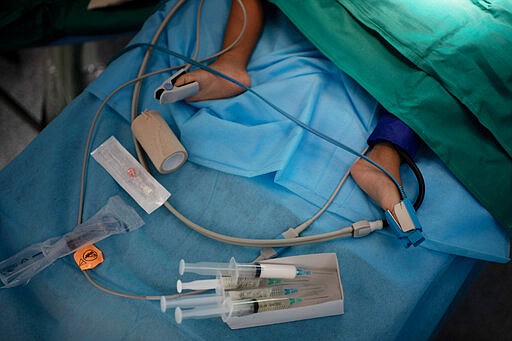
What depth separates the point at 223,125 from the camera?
105cm

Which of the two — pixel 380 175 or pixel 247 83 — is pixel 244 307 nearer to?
pixel 380 175

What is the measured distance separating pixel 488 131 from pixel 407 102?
188 mm

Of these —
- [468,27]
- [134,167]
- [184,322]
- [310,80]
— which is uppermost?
[468,27]

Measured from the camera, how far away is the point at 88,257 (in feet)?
3.10

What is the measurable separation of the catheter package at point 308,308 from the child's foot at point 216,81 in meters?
0.42

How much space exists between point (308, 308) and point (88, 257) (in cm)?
45

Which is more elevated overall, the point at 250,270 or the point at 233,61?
the point at 233,61

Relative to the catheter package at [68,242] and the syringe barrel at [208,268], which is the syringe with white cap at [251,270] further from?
the catheter package at [68,242]

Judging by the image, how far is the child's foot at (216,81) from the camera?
1029 mm

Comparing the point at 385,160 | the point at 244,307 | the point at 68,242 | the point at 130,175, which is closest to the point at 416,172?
the point at 385,160

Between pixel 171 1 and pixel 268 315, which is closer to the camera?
pixel 268 315

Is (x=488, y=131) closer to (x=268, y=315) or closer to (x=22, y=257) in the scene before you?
(x=268, y=315)

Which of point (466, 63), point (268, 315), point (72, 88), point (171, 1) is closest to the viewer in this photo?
point (268, 315)

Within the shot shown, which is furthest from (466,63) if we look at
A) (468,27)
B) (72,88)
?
(72,88)
